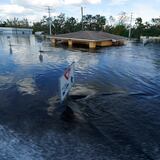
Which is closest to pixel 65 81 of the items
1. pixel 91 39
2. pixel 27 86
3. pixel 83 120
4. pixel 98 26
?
pixel 83 120

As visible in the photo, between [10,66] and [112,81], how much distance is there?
837cm

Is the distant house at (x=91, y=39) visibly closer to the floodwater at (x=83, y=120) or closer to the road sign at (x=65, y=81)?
the floodwater at (x=83, y=120)

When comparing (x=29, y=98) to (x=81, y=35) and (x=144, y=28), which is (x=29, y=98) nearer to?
(x=81, y=35)

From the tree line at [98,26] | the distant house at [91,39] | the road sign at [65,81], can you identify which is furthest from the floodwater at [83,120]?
the tree line at [98,26]

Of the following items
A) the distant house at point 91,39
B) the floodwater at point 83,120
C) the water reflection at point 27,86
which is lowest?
the floodwater at point 83,120

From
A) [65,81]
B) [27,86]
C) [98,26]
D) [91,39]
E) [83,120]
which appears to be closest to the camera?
[83,120]

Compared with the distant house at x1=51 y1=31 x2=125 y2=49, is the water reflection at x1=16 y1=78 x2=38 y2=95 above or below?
below

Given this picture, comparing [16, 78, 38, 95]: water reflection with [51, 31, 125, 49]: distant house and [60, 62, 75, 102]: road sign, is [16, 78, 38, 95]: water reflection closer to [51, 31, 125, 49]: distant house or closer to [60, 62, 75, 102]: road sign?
[60, 62, 75, 102]: road sign

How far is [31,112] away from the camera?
9.34m

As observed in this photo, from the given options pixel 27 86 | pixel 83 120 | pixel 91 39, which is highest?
pixel 91 39

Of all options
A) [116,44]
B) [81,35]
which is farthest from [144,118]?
[116,44]

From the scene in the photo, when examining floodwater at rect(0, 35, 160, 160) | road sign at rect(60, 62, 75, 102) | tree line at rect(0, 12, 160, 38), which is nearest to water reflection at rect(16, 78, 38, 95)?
floodwater at rect(0, 35, 160, 160)

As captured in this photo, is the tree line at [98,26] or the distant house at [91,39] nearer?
the distant house at [91,39]

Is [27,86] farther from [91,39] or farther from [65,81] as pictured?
[91,39]
